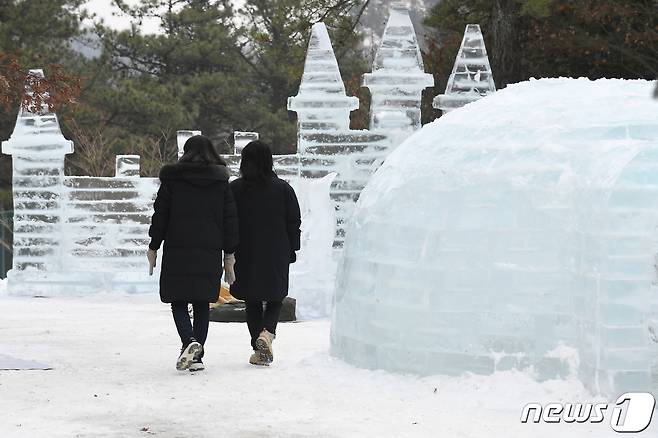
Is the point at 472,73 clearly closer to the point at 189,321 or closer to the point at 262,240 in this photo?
the point at 262,240

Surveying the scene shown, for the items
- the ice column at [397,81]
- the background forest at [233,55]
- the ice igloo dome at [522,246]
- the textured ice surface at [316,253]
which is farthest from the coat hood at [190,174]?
the background forest at [233,55]

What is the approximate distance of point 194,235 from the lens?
8.95 metres

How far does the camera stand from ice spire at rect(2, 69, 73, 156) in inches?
643

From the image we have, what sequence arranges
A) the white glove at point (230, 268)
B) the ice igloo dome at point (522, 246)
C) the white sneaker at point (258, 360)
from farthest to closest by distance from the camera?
the white sneaker at point (258, 360)
the white glove at point (230, 268)
the ice igloo dome at point (522, 246)

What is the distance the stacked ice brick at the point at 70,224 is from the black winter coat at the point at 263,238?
23.3 feet

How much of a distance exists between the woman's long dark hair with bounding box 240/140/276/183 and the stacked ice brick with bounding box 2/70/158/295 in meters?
7.11

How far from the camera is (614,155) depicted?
7848 mm

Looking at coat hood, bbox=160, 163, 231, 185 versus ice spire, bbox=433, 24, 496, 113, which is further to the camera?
ice spire, bbox=433, 24, 496, 113

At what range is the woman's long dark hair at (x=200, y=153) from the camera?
909cm

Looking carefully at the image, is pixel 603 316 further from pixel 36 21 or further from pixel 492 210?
pixel 36 21

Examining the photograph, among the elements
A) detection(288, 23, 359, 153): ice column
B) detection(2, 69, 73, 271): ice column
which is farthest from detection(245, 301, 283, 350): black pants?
detection(2, 69, 73, 271): ice column

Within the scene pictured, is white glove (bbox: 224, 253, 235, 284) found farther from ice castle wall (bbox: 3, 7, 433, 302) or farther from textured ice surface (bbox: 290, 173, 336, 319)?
ice castle wall (bbox: 3, 7, 433, 302)

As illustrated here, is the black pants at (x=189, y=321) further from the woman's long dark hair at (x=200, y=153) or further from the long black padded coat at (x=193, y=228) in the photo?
the woman's long dark hair at (x=200, y=153)

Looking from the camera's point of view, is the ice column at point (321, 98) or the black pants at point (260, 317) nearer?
the black pants at point (260, 317)
